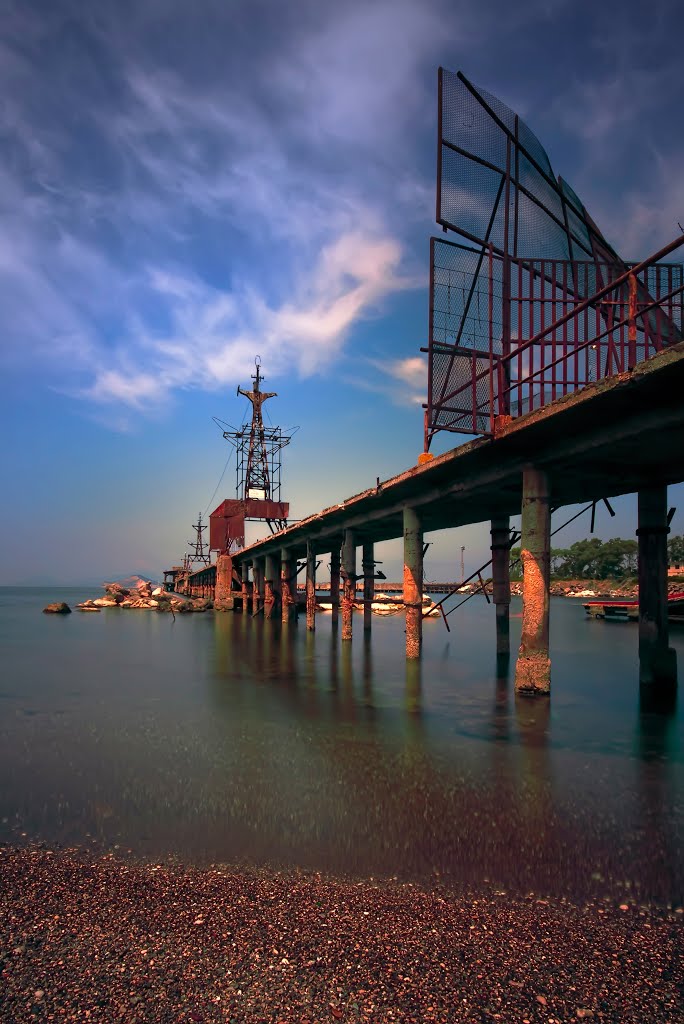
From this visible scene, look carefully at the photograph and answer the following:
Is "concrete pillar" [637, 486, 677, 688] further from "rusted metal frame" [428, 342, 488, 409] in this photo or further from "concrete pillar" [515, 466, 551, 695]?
"rusted metal frame" [428, 342, 488, 409]

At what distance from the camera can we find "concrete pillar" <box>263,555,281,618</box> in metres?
47.8

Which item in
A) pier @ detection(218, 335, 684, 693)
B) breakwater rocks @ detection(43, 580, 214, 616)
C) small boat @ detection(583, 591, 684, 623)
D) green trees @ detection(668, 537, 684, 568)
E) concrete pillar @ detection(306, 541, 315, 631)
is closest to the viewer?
pier @ detection(218, 335, 684, 693)

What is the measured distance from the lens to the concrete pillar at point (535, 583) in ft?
44.9

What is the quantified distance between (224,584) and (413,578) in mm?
38600

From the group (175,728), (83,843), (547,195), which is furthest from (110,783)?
(547,195)

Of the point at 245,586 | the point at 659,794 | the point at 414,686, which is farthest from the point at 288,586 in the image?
the point at 659,794

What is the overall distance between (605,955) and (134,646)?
96.4 feet

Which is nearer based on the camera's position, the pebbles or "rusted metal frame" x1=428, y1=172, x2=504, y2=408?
the pebbles

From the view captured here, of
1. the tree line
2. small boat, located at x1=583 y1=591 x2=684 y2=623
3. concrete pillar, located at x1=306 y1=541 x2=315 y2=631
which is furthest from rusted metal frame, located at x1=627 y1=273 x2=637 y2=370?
the tree line

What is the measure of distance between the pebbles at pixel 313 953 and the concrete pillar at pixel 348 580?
936 inches

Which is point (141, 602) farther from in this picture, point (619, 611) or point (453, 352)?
point (453, 352)

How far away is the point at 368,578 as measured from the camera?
35.3 meters

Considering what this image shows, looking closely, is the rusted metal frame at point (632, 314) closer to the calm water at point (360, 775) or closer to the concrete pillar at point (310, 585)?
the calm water at point (360, 775)

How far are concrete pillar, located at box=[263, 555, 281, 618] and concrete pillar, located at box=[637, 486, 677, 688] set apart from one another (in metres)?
34.6
